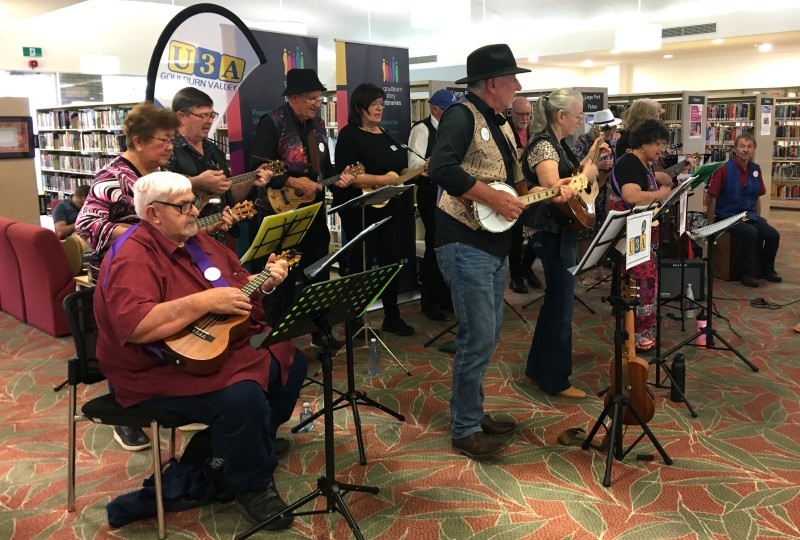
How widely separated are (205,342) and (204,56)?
8.91 ft

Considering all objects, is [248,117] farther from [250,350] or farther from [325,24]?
[325,24]

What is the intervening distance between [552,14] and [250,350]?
1257cm

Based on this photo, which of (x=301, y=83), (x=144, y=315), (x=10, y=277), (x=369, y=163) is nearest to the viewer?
(x=144, y=315)

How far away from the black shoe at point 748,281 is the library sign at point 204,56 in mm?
4683

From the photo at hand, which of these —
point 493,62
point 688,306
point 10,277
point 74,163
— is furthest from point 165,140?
point 74,163

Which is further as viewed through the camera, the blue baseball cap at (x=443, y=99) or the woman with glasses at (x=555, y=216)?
the blue baseball cap at (x=443, y=99)

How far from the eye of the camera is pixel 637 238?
2885 mm

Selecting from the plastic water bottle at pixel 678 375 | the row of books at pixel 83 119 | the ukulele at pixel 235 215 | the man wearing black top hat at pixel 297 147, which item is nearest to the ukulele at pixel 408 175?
the man wearing black top hat at pixel 297 147

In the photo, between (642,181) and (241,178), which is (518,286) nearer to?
(642,181)

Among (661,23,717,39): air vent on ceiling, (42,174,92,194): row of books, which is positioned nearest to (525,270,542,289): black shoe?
(42,174,92,194): row of books

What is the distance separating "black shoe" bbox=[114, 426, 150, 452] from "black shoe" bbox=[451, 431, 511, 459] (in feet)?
4.90

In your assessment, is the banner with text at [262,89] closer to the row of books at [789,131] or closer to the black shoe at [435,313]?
the black shoe at [435,313]

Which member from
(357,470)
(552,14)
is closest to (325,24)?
(552,14)

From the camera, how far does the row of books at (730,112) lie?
405 inches
